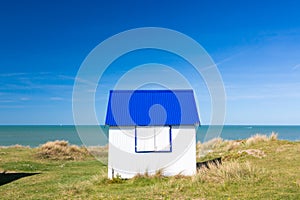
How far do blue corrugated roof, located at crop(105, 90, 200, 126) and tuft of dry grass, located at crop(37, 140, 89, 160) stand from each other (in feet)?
34.1

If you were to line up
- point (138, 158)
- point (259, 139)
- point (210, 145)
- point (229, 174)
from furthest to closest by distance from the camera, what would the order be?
1. point (210, 145)
2. point (259, 139)
3. point (138, 158)
4. point (229, 174)

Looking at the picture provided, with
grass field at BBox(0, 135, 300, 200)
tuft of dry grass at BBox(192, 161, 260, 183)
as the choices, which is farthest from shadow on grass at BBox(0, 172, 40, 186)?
tuft of dry grass at BBox(192, 161, 260, 183)

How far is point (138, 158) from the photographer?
13953 mm

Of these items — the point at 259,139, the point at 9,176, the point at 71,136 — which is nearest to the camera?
the point at 9,176

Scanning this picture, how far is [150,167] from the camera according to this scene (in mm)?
13914

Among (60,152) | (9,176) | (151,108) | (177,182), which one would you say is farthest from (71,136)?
(177,182)

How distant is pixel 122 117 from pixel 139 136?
126 cm

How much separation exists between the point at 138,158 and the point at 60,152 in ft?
40.4

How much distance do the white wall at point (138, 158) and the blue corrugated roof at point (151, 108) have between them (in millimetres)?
574

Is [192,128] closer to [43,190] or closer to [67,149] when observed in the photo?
[43,190]

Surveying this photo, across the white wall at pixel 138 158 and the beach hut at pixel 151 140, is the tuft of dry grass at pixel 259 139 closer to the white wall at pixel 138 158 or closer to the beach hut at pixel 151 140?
the beach hut at pixel 151 140

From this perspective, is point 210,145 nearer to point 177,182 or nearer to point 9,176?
point 177,182

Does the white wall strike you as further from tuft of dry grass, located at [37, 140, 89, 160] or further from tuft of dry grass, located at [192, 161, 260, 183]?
tuft of dry grass, located at [37, 140, 89, 160]

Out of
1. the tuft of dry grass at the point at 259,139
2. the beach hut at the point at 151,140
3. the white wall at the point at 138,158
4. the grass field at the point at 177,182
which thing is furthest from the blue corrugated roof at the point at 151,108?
the tuft of dry grass at the point at 259,139
